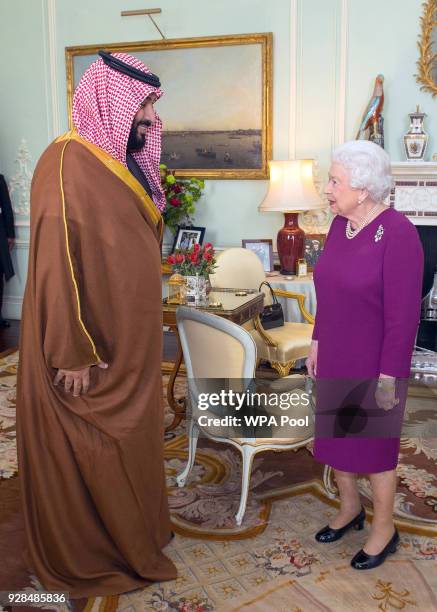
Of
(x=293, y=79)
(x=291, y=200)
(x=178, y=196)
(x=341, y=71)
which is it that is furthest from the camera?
(x=178, y=196)

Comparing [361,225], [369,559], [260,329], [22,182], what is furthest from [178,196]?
[369,559]

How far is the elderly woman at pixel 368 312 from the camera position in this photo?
207 centimetres

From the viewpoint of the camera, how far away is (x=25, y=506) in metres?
2.14

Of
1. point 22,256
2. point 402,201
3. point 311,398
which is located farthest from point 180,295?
point 22,256

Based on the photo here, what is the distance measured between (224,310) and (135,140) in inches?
47.2

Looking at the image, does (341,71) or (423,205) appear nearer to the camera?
(423,205)

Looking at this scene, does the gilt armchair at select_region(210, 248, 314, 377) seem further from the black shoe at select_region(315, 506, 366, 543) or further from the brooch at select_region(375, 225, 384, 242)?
the brooch at select_region(375, 225, 384, 242)

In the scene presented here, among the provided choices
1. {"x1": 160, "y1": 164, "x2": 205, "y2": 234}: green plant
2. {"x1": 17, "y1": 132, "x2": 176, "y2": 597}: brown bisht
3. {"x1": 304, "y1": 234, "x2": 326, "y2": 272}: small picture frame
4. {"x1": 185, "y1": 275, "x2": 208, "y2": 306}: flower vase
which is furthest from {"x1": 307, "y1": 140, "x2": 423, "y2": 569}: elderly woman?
{"x1": 160, "y1": 164, "x2": 205, "y2": 234}: green plant

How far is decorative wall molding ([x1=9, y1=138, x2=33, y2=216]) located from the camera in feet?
20.6

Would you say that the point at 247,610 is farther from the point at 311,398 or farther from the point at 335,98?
the point at 335,98

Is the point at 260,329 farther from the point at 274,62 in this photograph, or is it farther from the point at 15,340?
the point at 15,340

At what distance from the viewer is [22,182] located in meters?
6.30

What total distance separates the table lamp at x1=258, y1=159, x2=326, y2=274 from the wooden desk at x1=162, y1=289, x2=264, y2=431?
1.33 metres

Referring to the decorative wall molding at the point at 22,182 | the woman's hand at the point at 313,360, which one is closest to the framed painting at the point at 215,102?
the decorative wall molding at the point at 22,182
